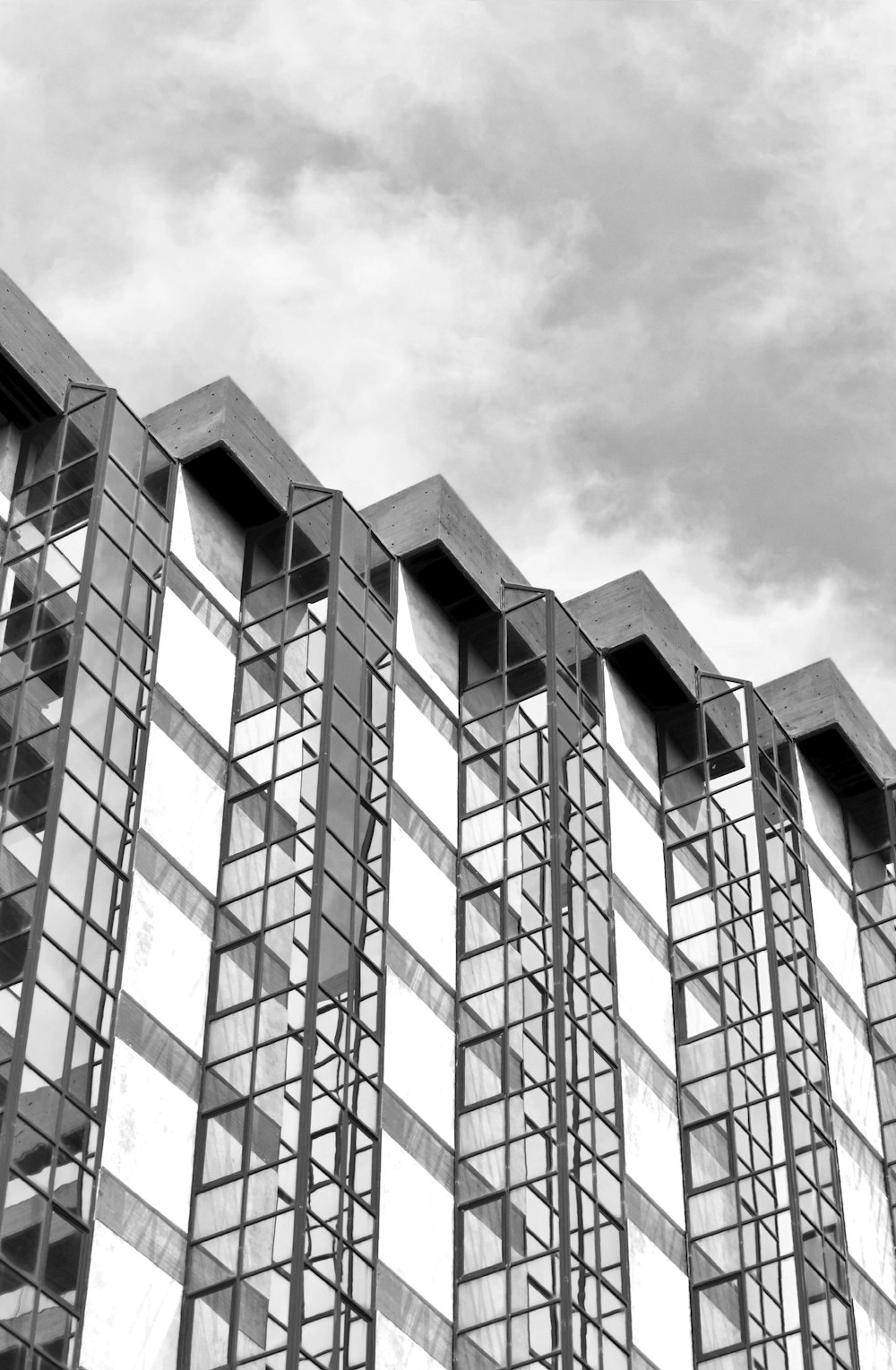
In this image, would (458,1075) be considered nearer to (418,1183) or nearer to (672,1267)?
(418,1183)

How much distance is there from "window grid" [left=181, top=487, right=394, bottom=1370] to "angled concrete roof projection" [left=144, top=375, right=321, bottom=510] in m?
1.01

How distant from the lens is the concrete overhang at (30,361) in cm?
5081

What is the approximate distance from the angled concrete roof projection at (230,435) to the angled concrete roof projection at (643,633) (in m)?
11.5

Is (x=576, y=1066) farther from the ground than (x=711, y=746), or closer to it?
closer to it

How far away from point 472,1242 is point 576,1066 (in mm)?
4862

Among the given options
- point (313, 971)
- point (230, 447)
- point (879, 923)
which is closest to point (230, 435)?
point (230, 447)

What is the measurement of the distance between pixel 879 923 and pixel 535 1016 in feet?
70.3

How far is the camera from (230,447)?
5478cm

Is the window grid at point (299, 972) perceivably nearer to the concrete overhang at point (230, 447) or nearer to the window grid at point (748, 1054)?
the concrete overhang at point (230, 447)

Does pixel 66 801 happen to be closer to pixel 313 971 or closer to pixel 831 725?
pixel 313 971

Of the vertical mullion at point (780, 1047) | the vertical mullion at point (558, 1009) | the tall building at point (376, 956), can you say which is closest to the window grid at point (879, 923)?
the tall building at point (376, 956)

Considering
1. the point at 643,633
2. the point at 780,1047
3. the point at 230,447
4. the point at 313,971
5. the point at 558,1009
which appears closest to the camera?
the point at 313,971

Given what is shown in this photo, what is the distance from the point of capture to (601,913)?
56.2 meters

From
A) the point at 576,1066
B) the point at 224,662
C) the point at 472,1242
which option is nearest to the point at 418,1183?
the point at 472,1242
